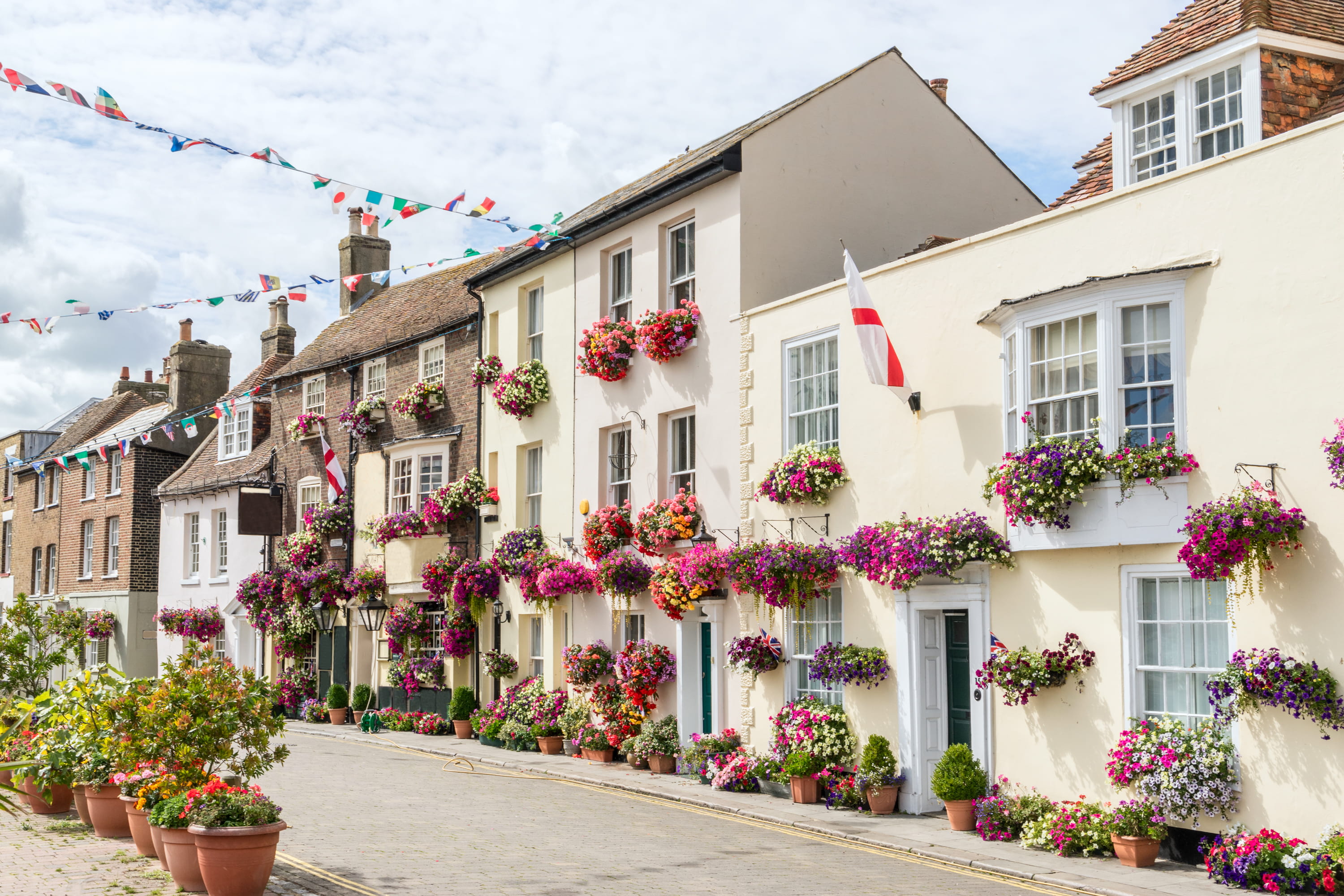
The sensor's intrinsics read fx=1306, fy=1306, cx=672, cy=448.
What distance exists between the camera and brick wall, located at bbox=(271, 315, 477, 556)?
25.0m

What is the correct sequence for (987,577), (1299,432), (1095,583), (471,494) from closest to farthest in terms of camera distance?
(1299,432), (1095,583), (987,577), (471,494)

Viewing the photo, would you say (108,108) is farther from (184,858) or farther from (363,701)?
(363,701)

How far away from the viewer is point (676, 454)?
770 inches

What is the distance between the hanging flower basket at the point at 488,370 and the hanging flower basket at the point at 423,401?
1729mm

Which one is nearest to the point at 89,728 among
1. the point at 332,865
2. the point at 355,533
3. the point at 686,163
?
the point at 332,865

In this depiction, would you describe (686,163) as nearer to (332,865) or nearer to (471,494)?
(471,494)

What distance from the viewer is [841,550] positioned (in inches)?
597

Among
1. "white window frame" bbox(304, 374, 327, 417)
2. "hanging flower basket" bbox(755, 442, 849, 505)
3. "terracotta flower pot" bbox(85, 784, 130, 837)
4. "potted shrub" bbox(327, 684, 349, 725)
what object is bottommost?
"potted shrub" bbox(327, 684, 349, 725)

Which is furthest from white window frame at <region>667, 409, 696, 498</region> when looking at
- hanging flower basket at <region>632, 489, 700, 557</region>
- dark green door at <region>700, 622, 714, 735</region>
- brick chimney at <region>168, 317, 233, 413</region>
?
brick chimney at <region>168, 317, 233, 413</region>

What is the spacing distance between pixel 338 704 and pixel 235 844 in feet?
61.0

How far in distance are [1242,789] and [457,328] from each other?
17.9m

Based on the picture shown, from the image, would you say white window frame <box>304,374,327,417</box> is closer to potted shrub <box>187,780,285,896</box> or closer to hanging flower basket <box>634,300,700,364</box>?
hanging flower basket <box>634,300,700,364</box>

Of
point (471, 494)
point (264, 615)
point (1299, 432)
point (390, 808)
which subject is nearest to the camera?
point (1299, 432)

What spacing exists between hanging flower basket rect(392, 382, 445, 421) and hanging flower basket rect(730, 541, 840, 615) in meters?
11.2
